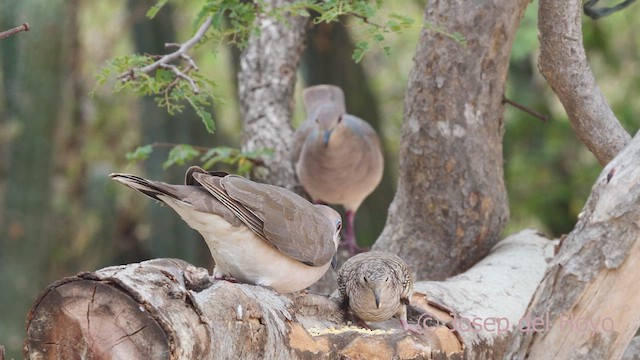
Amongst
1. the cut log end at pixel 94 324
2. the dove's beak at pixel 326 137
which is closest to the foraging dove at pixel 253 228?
the cut log end at pixel 94 324

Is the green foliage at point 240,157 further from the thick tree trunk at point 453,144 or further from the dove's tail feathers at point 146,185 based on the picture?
the dove's tail feathers at point 146,185

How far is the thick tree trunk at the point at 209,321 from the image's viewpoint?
260 centimetres

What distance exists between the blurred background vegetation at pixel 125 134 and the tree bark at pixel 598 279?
331 centimetres

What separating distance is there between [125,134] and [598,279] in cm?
994

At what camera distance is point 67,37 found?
7.98m

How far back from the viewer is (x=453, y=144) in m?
5.45

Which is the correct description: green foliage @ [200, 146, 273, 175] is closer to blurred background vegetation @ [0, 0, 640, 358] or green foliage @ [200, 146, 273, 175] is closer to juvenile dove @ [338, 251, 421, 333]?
blurred background vegetation @ [0, 0, 640, 358]

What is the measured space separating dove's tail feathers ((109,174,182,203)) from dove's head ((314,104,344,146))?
267 centimetres

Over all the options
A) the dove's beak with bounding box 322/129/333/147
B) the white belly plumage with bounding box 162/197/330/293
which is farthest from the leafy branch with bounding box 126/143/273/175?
the white belly plumage with bounding box 162/197/330/293

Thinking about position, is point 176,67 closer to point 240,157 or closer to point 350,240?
point 240,157

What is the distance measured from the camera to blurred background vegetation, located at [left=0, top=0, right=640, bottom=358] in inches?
305

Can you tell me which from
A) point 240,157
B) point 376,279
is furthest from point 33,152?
point 376,279

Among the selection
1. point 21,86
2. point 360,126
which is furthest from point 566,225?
point 21,86

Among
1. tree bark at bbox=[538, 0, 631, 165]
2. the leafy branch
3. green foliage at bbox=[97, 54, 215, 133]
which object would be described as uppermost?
tree bark at bbox=[538, 0, 631, 165]
